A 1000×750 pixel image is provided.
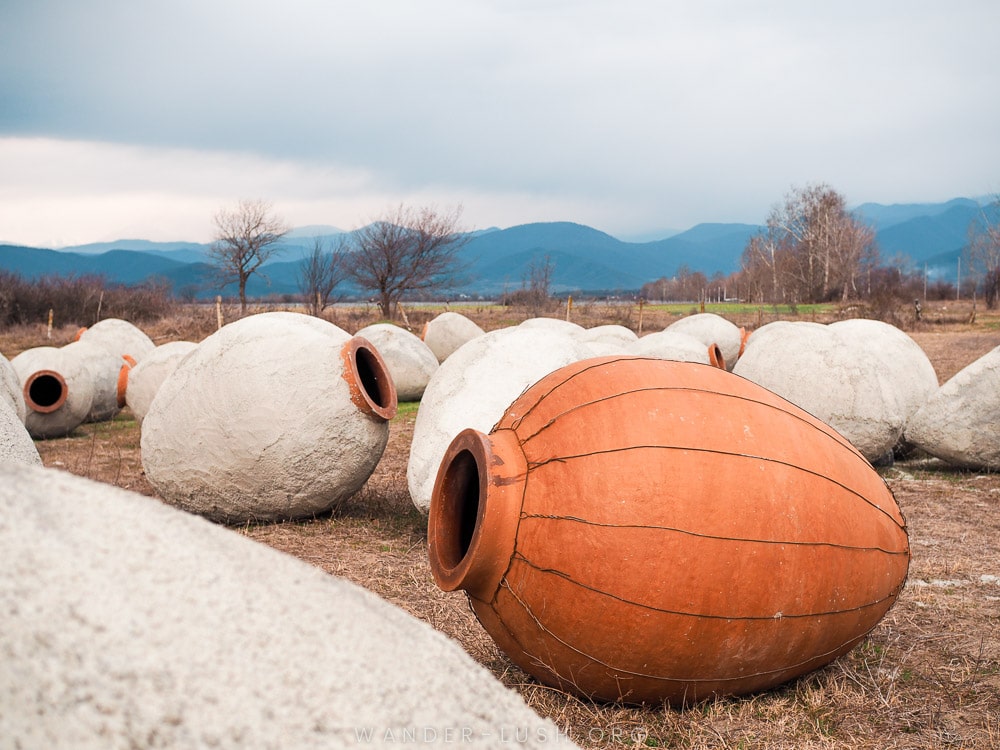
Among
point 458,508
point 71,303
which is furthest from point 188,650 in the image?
point 71,303

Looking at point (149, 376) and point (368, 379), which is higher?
point (368, 379)

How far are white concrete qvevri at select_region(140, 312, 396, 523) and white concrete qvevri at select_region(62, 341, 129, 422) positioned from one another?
7.76 m

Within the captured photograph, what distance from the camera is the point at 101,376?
541 inches

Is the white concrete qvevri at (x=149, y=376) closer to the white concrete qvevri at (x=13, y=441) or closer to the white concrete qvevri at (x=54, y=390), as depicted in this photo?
the white concrete qvevri at (x=54, y=390)

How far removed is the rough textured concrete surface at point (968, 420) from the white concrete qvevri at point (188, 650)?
8.44m

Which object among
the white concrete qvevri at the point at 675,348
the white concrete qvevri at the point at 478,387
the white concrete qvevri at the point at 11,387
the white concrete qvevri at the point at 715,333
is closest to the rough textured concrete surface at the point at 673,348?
the white concrete qvevri at the point at 675,348

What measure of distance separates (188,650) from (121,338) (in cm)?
1699

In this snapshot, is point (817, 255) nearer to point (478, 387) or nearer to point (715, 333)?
point (715, 333)

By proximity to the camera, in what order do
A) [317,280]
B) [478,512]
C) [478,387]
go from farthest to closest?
[317,280], [478,387], [478,512]

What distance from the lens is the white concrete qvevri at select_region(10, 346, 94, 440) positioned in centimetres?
1227

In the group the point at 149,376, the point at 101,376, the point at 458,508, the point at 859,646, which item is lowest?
the point at 859,646

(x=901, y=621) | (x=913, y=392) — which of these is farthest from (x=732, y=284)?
(x=901, y=621)

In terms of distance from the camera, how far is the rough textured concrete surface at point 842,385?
8.68 m

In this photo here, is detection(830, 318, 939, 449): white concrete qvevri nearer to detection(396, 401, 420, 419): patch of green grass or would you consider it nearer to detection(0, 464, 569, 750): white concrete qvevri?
detection(396, 401, 420, 419): patch of green grass
